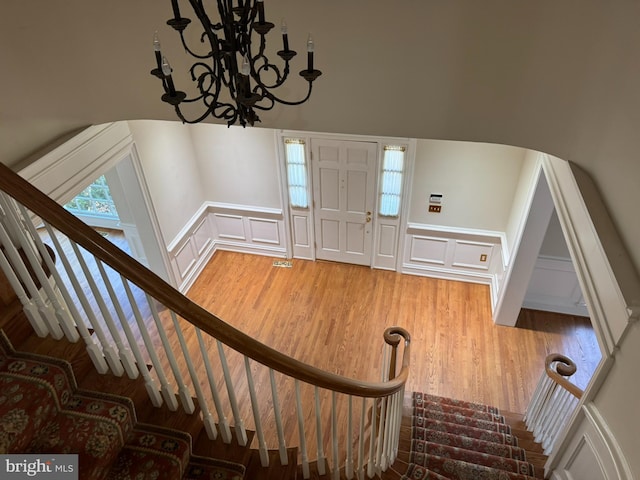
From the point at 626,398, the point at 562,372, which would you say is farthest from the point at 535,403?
the point at 626,398

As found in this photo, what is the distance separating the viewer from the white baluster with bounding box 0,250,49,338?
1.69 meters

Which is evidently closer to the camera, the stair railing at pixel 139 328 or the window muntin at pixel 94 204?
the stair railing at pixel 139 328

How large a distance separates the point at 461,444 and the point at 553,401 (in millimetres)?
763

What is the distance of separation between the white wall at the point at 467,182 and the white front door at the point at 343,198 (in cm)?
60

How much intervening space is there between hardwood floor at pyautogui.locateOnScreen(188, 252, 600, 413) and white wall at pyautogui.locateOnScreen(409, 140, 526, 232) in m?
0.94

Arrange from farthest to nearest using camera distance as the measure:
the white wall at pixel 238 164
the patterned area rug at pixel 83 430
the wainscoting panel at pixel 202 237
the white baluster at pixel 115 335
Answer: the wainscoting panel at pixel 202 237 < the white wall at pixel 238 164 < the white baluster at pixel 115 335 < the patterned area rug at pixel 83 430

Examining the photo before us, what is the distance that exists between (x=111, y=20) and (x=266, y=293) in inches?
141

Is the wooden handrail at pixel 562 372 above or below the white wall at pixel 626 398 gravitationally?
below

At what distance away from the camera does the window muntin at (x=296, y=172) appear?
5434mm

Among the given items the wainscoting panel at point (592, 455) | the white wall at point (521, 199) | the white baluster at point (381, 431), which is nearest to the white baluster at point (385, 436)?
the white baluster at point (381, 431)

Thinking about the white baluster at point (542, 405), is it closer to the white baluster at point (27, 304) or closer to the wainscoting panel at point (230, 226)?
the white baluster at point (27, 304)

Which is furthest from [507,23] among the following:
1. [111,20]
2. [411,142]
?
[111,20]

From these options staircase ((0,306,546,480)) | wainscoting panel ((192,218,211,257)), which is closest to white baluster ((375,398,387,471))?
staircase ((0,306,546,480))

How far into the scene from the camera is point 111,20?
3.13 m
